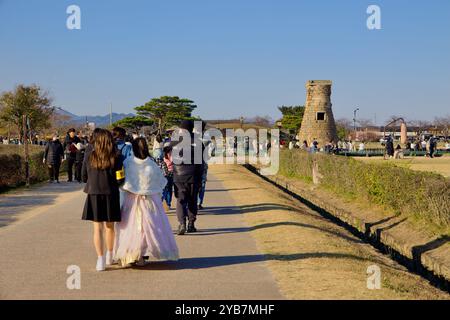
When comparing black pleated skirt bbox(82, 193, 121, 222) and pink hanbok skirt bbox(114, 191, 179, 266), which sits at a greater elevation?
black pleated skirt bbox(82, 193, 121, 222)

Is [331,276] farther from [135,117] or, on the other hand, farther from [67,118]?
[67,118]

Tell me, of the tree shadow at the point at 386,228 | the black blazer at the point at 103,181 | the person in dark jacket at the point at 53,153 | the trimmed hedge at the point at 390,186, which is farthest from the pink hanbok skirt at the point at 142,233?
the person in dark jacket at the point at 53,153

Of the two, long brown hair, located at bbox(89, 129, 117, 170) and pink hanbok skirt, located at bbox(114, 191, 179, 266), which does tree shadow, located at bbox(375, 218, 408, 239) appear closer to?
pink hanbok skirt, located at bbox(114, 191, 179, 266)

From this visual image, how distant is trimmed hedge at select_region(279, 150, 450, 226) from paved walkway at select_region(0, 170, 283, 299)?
160 inches

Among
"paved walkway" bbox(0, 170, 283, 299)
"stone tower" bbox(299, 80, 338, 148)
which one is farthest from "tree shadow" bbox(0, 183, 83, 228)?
"stone tower" bbox(299, 80, 338, 148)

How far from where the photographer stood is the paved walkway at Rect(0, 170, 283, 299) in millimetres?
7234

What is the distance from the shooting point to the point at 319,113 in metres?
59.6

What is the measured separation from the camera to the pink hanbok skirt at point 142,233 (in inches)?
333

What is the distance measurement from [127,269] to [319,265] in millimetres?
2559

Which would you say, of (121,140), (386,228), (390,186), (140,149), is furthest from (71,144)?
(140,149)

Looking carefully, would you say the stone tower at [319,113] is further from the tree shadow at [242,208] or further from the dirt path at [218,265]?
the dirt path at [218,265]

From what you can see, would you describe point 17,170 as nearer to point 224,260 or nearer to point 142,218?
point 224,260

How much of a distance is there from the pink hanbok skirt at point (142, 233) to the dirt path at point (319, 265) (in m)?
1.44
